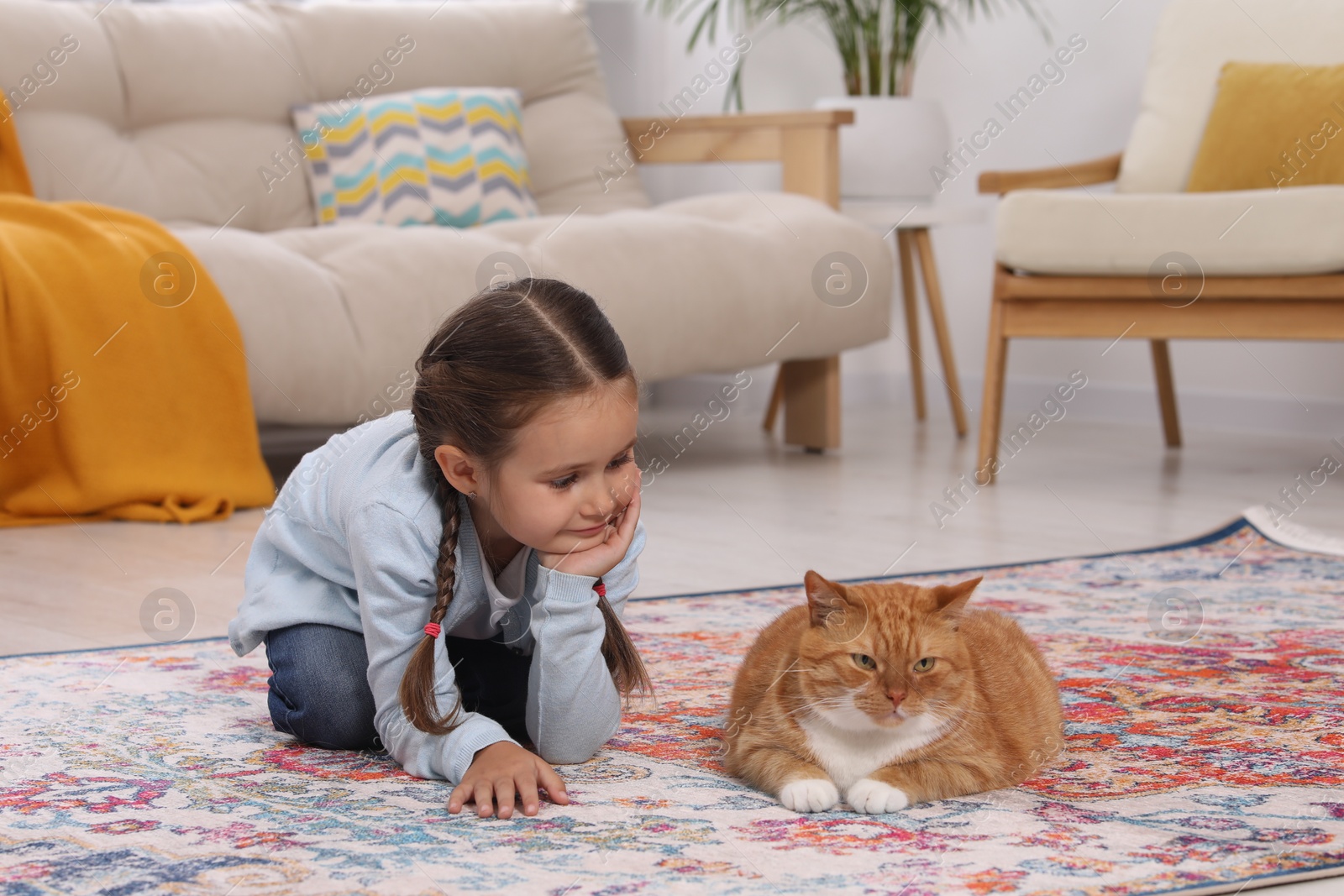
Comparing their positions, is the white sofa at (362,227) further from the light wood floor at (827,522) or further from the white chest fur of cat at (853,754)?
the white chest fur of cat at (853,754)

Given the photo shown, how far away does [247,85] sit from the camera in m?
3.11

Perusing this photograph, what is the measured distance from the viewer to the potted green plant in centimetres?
345

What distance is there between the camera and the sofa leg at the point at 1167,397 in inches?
125

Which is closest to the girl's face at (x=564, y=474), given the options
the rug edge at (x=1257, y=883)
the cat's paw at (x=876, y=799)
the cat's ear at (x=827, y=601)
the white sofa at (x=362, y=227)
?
the cat's ear at (x=827, y=601)

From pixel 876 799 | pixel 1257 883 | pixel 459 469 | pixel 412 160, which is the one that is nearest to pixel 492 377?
pixel 459 469

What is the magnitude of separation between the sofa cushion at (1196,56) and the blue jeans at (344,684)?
7.38 feet

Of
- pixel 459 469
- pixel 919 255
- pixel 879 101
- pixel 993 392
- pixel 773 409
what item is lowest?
pixel 773 409

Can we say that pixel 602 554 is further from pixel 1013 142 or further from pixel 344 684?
pixel 1013 142

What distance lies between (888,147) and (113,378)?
193 centimetres

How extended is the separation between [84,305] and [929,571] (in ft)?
4.57

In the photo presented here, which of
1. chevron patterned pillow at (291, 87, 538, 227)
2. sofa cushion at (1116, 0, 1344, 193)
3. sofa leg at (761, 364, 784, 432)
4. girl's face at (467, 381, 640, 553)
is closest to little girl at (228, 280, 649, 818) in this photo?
girl's face at (467, 381, 640, 553)

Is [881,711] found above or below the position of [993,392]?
above

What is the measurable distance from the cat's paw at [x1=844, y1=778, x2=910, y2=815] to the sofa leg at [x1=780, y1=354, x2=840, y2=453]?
6.96ft

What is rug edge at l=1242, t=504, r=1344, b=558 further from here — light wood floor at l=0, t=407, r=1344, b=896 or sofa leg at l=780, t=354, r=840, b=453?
sofa leg at l=780, t=354, r=840, b=453
